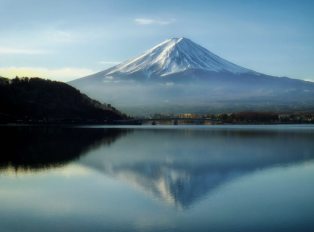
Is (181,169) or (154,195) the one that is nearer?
(154,195)

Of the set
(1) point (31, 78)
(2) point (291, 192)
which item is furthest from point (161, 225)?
(1) point (31, 78)

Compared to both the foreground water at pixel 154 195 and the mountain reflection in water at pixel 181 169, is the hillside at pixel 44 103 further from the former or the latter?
the foreground water at pixel 154 195

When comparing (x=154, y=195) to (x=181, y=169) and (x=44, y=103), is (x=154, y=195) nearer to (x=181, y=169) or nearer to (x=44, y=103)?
(x=181, y=169)

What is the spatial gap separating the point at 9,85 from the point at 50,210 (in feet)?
201

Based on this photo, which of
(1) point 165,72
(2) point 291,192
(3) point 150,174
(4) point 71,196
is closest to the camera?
(4) point 71,196

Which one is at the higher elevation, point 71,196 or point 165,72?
point 165,72

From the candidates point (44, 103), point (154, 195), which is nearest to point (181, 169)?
point (154, 195)

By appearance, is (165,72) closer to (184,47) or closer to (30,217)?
(184,47)

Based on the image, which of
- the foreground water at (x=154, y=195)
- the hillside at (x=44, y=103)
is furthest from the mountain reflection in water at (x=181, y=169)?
the hillside at (x=44, y=103)

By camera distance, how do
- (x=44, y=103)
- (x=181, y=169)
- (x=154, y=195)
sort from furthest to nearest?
(x=44, y=103) < (x=181, y=169) < (x=154, y=195)

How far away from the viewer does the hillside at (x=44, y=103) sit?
58.3 metres

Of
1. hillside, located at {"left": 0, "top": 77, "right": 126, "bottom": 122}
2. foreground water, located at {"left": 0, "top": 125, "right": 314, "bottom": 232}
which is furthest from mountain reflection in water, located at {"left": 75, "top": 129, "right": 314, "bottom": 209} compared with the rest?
hillside, located at {"left": 0, "top": 77, "right": 126, "bottom": 122}

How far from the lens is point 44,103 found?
63.4m

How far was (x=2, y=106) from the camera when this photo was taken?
186 ft
